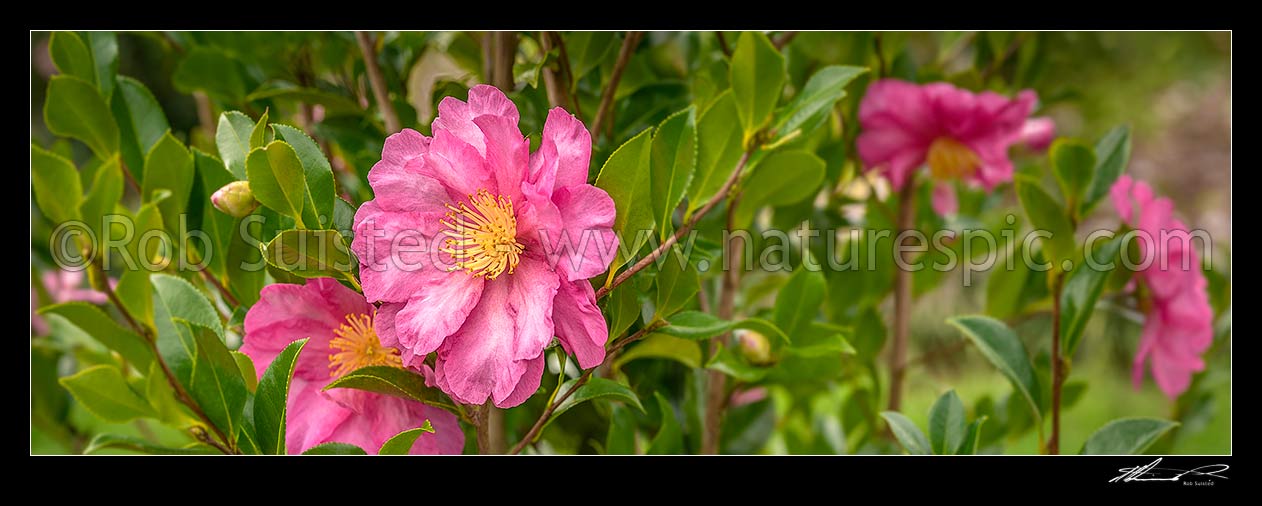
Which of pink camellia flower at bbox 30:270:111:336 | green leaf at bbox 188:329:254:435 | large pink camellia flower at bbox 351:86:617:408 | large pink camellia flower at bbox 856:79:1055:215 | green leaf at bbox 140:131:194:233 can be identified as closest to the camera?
large pink camellia flower at bbox 351:86:617:408

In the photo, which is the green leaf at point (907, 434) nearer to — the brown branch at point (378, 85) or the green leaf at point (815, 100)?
the green leaf at point (815, 100)

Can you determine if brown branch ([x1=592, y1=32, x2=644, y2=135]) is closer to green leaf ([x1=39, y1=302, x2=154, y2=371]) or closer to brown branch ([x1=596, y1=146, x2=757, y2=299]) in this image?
A: brown branch ([x1=596, y1=146, x2=757, y2=299])

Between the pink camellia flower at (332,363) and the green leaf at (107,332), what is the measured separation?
6.7 inches

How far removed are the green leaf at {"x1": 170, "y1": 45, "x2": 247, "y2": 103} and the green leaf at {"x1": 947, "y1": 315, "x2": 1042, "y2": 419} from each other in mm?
620

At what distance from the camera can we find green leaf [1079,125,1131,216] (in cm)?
78

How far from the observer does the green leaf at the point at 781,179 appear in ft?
2.34

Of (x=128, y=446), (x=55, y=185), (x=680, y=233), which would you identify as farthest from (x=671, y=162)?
(x=55, y=185)

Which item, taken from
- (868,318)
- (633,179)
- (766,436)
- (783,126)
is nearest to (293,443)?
(633,179)

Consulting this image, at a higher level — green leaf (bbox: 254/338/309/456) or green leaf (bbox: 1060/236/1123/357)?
green leaf (bbox: 1060/236/1123/357)

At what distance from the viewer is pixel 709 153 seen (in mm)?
597

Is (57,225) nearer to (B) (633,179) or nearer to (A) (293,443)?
(A) (293,443)

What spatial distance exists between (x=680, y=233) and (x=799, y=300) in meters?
0.21

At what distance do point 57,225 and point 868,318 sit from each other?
75 centimetres

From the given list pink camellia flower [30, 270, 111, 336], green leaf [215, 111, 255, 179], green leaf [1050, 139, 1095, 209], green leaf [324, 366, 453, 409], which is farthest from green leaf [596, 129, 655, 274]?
pink camellia flower [30, 270, 111, 336]
